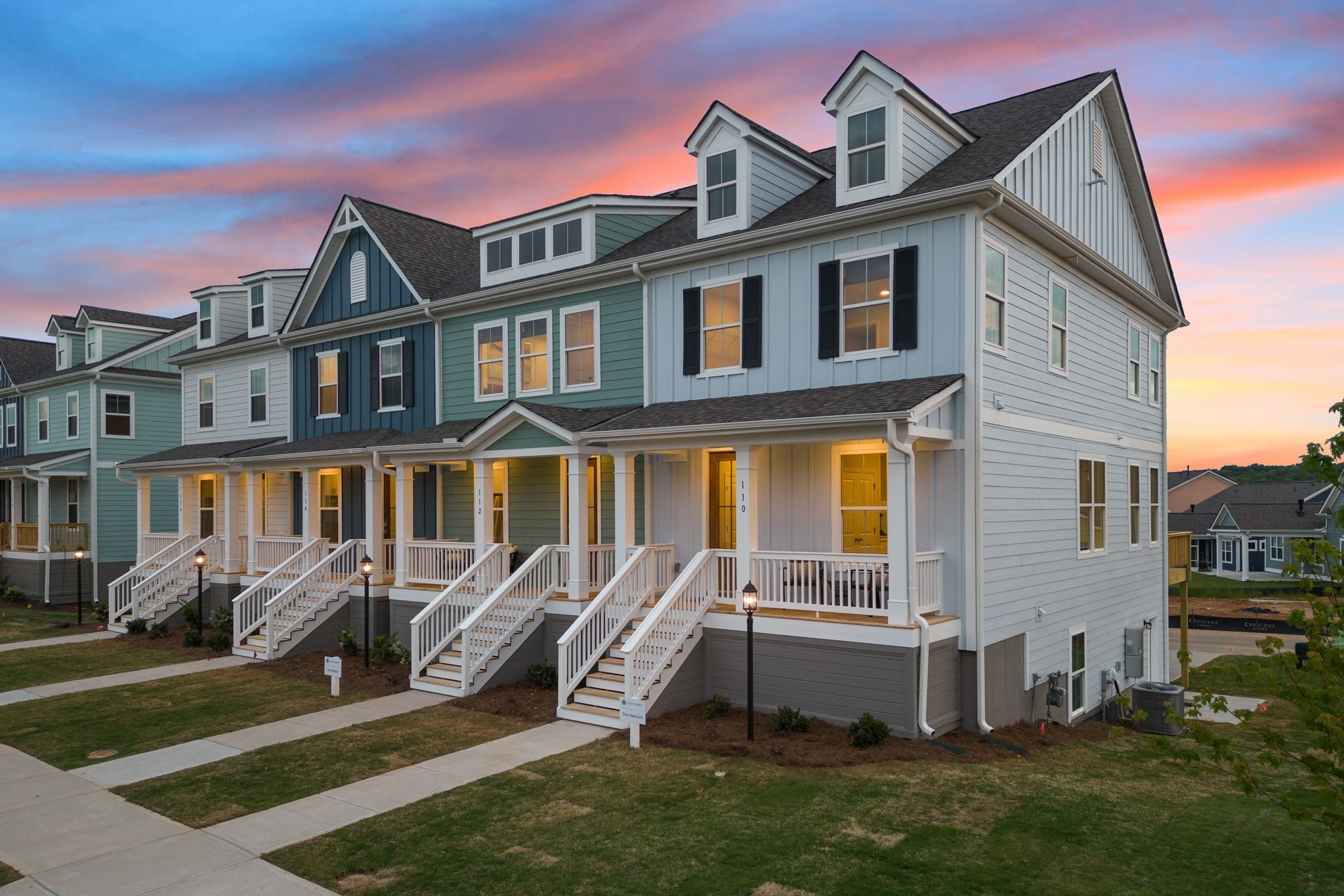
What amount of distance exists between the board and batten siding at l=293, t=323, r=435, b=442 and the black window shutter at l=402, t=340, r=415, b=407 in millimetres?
53

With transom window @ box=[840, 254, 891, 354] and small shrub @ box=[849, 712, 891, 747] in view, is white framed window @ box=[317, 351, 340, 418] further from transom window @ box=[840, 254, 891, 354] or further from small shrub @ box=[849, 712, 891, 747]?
small shrub @ box=[849, 712, 891, 747]

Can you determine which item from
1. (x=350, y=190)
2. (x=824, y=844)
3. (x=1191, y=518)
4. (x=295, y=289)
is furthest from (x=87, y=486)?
(x=1191, y=518)

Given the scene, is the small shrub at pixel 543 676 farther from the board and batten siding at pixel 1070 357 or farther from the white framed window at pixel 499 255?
the white framed window at pixel 499 255

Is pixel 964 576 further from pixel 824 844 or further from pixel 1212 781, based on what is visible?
pixel 824 844

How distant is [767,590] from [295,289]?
18.0m

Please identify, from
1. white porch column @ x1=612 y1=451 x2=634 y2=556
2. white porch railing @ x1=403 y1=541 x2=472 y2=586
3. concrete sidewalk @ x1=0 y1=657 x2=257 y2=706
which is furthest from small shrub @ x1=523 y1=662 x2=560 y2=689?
concrete sidewalk @ x1=0 y1=657 x2=257 y2=706

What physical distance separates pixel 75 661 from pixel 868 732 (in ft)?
55.1

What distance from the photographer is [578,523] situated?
51.2ft

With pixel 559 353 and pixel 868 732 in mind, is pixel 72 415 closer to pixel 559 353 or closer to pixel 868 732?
pixel 559 353

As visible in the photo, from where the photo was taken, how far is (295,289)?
24922 mm

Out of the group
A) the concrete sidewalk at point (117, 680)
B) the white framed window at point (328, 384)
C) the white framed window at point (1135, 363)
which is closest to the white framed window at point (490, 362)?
the white framed window at point (328, 384)

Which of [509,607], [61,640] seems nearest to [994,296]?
[509,607]

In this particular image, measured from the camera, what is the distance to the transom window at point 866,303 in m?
13.6

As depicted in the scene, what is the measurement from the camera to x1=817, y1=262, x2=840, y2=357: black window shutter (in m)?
14.0
